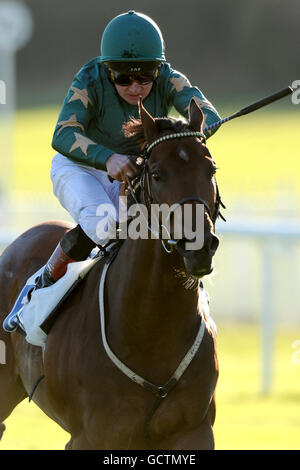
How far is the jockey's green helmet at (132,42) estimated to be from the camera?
5.11m

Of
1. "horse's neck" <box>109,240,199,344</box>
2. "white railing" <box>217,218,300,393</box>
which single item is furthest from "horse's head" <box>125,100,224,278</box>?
"white railing" <box>217,218,300,393</box>

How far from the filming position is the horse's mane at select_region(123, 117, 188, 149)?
4504 mm

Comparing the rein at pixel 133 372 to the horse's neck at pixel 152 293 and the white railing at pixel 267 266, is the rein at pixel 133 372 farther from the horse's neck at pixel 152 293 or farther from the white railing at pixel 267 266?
the white railing at pixel 267 266

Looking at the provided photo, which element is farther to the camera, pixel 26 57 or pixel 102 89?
pixel 26 57

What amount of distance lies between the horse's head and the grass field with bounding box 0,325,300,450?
4.05 m

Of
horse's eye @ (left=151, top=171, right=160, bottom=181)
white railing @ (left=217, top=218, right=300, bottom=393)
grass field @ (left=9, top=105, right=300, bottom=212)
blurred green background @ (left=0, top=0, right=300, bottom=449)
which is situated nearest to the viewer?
horse's eye @ (left=151, top=171, right=160, bottom=181)

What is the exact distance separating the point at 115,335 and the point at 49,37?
166ft

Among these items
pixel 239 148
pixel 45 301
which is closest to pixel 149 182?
pixel 45 301

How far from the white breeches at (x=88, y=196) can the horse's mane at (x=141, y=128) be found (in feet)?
1.74

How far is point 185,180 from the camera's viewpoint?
4227 mm

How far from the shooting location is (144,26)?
521cm

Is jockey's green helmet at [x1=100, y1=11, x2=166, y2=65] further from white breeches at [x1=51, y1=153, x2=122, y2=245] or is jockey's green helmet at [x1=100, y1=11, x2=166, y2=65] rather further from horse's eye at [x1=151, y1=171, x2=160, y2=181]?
horse's eye at [x1=151, y1=171, x2=160, y2=181]
